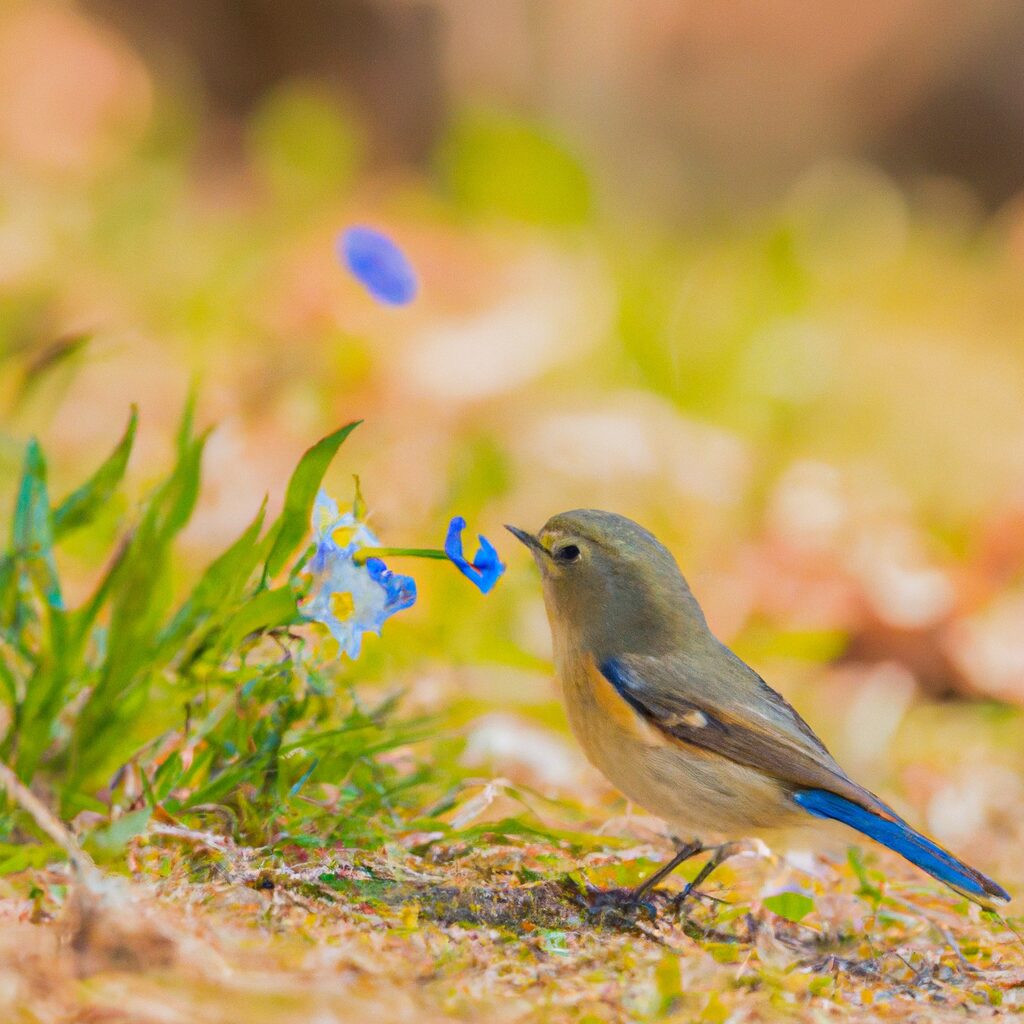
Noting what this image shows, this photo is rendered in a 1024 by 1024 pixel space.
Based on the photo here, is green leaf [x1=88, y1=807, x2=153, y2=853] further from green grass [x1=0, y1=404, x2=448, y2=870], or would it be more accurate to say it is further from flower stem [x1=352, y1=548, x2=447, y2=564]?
flower stem [x1=352, y1=548, x2=447, y2=564]

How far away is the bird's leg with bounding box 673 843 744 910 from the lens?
276 centimetres

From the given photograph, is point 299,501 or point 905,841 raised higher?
point 299,501

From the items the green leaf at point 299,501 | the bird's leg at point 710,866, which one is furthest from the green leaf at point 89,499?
the bird's leg at point 710,866

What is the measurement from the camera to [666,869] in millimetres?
2775

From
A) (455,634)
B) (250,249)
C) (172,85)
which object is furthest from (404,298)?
(172,85)

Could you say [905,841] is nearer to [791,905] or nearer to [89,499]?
[791,905]

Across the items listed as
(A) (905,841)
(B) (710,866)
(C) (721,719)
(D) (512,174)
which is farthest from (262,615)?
(D) (512,174)

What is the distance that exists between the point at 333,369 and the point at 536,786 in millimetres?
2100

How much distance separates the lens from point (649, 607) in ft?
9.29

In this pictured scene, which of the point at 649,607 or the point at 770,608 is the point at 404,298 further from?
the point at 770,608

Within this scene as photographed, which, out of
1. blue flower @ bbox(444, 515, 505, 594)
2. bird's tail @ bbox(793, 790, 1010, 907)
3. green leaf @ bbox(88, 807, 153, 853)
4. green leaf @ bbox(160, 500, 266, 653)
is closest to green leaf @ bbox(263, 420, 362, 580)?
green leaf @ bbox(160, 500, 266, 653)

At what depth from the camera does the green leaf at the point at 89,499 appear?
2.78 m

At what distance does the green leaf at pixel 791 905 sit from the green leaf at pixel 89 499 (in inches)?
60.9

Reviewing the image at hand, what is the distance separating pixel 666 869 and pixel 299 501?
105cm
